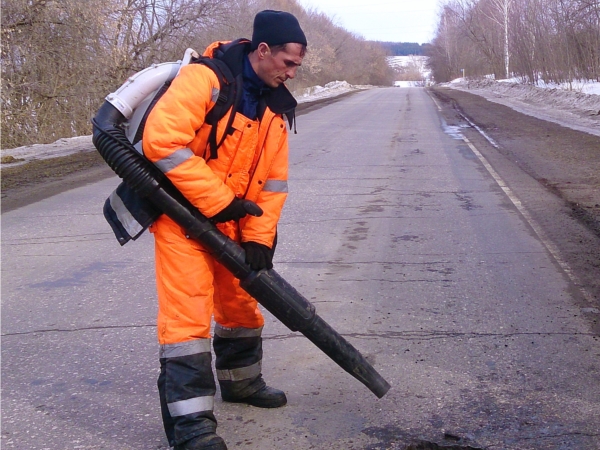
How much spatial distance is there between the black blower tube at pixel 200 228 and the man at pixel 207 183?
0.19 feet

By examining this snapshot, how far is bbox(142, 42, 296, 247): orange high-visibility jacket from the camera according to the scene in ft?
9.78

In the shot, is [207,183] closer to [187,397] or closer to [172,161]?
[172,161]

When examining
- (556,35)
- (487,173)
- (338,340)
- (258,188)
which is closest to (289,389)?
(338,340)

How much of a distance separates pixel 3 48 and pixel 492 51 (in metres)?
42.3

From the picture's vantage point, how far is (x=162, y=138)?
296 cm

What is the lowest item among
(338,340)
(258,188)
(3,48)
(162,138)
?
(338,340)

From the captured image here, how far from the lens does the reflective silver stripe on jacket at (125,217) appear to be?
10.4ft

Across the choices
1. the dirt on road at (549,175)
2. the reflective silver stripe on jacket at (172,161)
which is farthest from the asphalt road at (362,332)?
the reflective silver stripe on jacket at (172,161)

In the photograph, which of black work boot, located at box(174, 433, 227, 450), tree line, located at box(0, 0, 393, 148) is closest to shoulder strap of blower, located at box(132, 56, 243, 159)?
black work boot, located at box(174, 433, 227, 450)

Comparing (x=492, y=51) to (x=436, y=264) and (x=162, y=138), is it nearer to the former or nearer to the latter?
(x=436, y=264)

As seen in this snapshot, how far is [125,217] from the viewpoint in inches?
126

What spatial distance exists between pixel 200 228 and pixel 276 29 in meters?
0.90

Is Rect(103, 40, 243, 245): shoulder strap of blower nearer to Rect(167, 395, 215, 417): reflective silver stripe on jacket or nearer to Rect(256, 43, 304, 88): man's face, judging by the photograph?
Rect(256, 43, 304, 88): man's face

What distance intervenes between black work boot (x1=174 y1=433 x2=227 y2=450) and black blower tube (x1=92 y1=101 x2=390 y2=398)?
1.97ft
